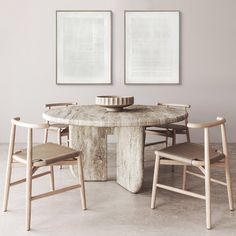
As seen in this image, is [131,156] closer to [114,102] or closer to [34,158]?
[114,102]

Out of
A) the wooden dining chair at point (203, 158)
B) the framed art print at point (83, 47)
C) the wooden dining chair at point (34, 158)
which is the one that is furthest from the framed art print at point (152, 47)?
the wooden dining chair at point (34, 158)

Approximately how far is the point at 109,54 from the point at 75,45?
45cm

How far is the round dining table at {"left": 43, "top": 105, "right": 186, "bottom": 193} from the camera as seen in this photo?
2.94 meters

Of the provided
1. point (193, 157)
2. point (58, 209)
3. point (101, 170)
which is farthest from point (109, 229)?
point (101, 170)

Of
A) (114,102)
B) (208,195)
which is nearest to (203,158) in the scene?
(208,195)

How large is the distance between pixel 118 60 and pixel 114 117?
7.19ft

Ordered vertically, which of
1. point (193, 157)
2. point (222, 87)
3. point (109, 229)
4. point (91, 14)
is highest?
point (91, 14)

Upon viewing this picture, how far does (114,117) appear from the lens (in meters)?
3.04

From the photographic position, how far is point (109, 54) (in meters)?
5.07

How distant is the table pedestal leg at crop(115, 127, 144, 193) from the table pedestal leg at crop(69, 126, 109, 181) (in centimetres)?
19

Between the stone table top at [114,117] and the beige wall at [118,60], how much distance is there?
5.39 ft

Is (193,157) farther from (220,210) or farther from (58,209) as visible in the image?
(58,209)

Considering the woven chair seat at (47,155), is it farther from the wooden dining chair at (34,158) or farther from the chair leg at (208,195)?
the chair leg at (208,195)

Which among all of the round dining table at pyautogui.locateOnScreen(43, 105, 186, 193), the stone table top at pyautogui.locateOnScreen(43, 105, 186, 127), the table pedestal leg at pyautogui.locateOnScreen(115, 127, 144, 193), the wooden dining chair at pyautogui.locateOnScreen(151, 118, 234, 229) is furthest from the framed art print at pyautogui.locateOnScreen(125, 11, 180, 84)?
the wooden dining chair at pyautogui.locateOnScreen(151, 118, 234, 229)
